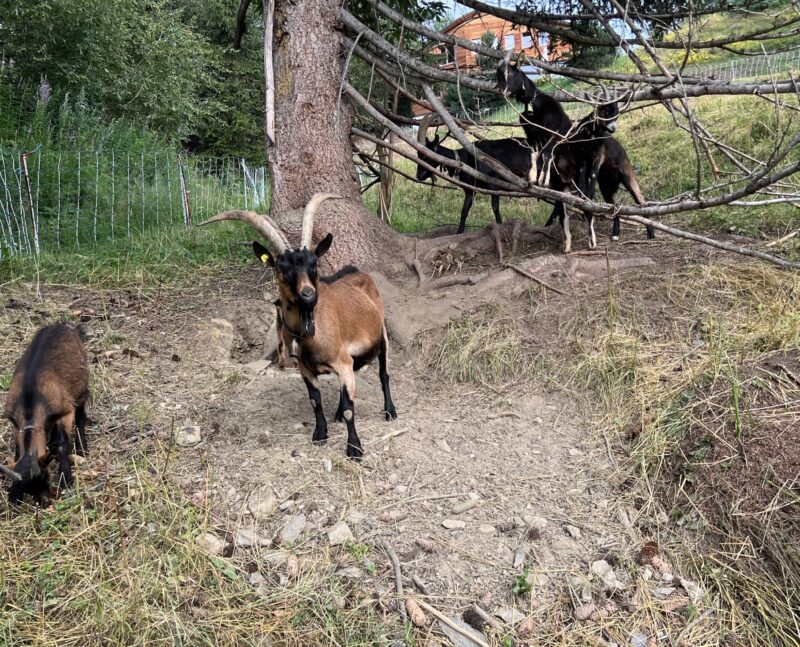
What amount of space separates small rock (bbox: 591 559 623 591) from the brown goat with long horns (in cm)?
173

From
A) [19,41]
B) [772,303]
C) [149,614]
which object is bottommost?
[149,614]

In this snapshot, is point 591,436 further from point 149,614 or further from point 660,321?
point 149,614

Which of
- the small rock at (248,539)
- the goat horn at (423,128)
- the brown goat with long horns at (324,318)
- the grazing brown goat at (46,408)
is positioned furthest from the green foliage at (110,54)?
the small rock at (248,539)

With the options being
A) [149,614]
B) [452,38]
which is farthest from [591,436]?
[452,38]

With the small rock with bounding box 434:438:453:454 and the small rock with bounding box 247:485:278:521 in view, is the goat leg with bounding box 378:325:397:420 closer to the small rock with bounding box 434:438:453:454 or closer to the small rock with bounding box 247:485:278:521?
the small rock with bounding box 434:438:453:454

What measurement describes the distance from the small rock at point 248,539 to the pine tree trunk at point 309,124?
139 inches

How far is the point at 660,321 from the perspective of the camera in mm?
5871

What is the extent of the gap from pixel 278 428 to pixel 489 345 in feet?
6.46

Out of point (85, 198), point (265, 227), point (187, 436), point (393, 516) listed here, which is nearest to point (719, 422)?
point (393, 516)

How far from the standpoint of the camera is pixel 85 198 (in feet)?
33.1

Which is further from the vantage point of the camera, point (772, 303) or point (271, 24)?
point (271, 24)

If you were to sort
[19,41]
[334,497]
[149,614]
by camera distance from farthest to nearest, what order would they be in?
[19,41] → [334,497] → [149,614]

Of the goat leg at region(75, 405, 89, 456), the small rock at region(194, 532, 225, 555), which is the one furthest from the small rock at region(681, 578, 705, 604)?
the goat leg at region(75, 405, 89, 456)

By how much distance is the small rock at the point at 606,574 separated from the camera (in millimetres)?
3859
